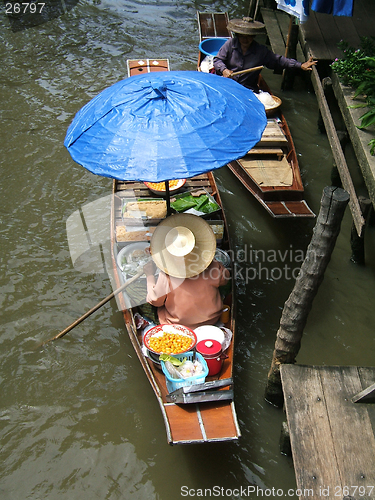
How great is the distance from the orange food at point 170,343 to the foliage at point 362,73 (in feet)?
12.5

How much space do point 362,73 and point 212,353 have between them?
4.97 meters

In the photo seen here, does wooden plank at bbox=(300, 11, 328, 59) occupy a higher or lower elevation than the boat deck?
higher

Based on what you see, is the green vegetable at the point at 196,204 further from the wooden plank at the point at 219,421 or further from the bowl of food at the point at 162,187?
the wooden plank at the point at 219,421

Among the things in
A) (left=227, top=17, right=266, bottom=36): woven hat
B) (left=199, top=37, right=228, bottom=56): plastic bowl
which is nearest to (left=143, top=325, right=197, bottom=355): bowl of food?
(left=227, top=17, right=266, bottom=36): woven hat

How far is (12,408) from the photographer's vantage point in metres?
4.82

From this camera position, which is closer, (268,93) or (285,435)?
(285,435)

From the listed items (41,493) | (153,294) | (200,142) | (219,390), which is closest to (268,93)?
(200,142)

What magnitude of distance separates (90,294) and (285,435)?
3.10 metres

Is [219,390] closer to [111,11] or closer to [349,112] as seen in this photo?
[349,112]

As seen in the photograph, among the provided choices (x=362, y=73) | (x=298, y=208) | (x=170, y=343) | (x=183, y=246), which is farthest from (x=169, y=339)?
(x=362, y=73)

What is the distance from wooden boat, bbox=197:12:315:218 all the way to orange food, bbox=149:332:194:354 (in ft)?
7.55

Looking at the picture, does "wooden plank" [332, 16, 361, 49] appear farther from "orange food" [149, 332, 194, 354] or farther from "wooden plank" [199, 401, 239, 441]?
"wooden plank" [199, 401, 239, 441]

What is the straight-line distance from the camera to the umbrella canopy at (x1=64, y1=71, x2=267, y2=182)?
4027mm

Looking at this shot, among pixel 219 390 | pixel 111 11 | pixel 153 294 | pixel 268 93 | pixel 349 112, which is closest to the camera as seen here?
pixel 219 390
